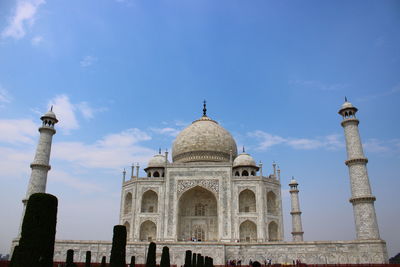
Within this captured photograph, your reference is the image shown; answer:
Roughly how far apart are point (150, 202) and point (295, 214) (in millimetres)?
11030

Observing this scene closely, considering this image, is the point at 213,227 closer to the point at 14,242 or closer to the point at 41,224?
the point at 14,242

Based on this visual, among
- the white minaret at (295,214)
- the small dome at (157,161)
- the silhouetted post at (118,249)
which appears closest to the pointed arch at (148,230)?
the small dome at (157,161)

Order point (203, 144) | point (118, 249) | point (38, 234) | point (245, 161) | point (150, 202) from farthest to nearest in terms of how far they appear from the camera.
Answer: point (203, 144), point (245, 161), point (150, 202), point (118, 249), point (38, 234)

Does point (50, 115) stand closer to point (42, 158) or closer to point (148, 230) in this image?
point (42, 158)

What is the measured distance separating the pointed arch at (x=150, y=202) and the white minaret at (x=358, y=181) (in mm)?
11339

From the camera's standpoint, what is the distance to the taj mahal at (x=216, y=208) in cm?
1755

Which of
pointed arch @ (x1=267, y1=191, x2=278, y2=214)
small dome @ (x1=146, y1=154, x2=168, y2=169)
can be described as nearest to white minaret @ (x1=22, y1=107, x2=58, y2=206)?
small dome @ (x1=146, y1=154, x2=168, y2=169)

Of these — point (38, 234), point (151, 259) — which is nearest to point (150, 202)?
point (151, 259)

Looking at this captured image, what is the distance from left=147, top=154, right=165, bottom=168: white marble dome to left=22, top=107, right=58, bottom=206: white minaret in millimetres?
6389

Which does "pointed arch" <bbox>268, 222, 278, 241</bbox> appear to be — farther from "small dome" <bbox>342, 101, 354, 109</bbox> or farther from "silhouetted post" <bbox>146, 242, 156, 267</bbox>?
"silhouetted post" <bbox>146, 242, 156, 267</bbox>

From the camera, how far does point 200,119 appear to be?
27859mm

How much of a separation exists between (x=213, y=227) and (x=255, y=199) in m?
3.04

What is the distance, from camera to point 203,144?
25.2 metres

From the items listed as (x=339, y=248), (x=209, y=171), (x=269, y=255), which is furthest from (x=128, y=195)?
(x=339, y=248)
